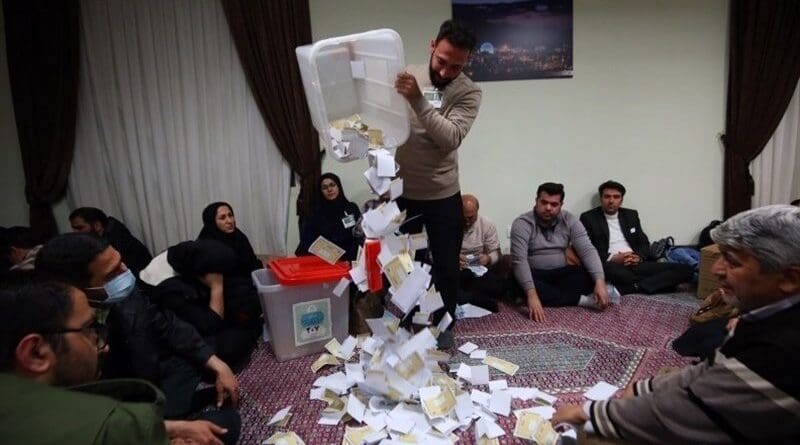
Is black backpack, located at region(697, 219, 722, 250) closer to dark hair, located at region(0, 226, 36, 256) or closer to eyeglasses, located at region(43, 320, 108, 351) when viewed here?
eyeglasses, located at region(43, 320, 108, 351)

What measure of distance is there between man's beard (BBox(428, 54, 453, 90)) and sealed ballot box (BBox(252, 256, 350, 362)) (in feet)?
3.18

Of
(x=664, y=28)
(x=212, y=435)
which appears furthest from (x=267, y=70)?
(x=664, y=28)

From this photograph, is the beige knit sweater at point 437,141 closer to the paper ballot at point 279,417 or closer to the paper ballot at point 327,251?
the paper ballot at point 327,251

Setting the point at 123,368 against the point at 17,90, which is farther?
the point at 17,90

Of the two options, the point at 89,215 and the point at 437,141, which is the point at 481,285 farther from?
the point at 89,215

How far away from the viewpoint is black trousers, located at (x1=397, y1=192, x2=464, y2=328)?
2.07m

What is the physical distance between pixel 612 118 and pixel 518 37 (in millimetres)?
928

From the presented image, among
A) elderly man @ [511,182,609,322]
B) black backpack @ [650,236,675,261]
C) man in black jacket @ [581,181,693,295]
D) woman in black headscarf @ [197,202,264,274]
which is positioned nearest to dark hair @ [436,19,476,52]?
elderly man @ [511,182,609,322]

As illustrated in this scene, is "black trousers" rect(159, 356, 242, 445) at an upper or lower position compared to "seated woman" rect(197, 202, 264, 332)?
lower

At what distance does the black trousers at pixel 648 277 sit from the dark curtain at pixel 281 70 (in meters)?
2.05

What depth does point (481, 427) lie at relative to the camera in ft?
5.57

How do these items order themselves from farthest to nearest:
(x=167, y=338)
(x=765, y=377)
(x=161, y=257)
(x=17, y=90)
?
1. (x=17, y=90)
2. (x=161, y=257)
3. (x=167, y=338)
4. (x=765, y=377)

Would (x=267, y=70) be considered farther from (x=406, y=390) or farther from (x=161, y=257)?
(x=406, y=390)

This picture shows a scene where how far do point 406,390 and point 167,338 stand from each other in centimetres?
92
